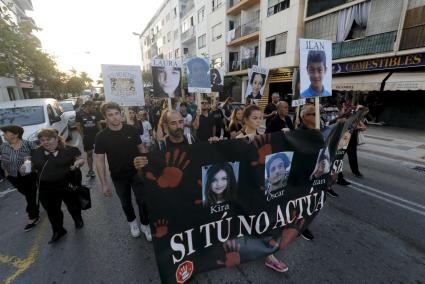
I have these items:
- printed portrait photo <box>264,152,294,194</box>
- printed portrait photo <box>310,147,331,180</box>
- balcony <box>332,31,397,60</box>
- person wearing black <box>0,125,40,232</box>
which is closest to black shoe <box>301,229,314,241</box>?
printed portrait photo <box>310,147,331,180</box>

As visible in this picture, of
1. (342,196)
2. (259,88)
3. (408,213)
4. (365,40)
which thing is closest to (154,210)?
(342,196)

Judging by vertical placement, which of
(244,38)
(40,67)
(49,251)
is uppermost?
(244,38)

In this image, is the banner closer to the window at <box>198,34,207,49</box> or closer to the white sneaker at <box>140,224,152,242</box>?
the white sneaker at <box>140,224,152,242</box>

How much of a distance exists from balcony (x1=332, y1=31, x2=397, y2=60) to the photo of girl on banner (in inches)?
522

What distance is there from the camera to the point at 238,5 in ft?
65.4

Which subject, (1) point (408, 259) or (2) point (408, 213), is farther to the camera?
(2) point (408, 213)

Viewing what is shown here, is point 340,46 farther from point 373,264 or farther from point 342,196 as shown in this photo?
point 373,264

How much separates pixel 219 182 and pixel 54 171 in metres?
2.39

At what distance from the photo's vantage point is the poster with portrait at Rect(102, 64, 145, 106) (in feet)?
12.7

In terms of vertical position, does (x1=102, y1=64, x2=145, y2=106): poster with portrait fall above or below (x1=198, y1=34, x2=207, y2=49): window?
below

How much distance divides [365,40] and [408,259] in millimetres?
→ 13029

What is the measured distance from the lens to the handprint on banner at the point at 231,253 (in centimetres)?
226

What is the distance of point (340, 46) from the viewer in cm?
1303

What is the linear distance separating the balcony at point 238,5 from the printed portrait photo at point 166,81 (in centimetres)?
1820
